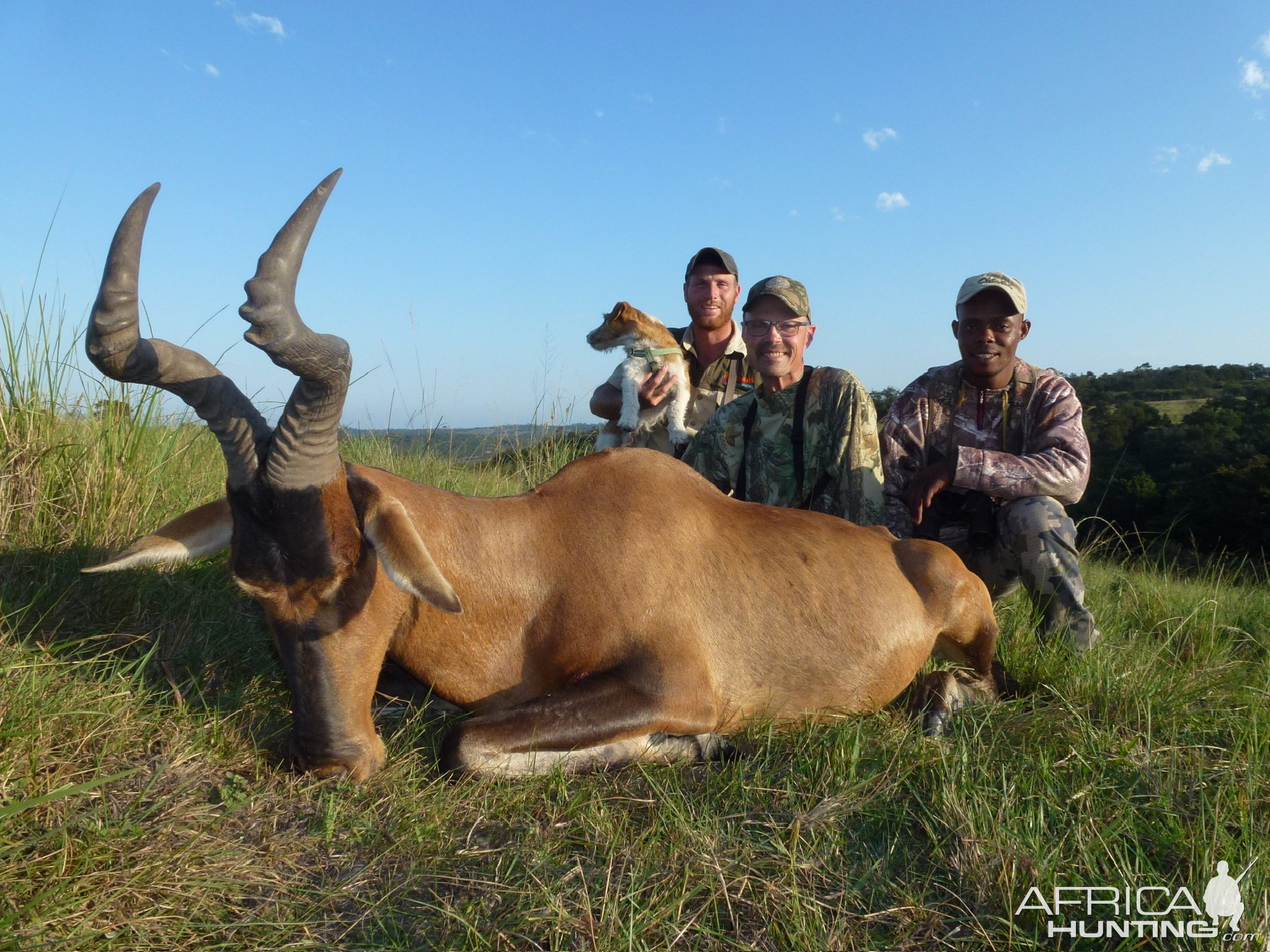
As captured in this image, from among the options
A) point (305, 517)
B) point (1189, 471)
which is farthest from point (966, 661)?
point (1189, 471)

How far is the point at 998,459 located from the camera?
17.7 feet

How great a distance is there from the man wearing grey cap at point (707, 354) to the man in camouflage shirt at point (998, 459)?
6.03 feet

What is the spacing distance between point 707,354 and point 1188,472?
78.0 feet

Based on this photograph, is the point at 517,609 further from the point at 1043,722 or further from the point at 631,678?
the point at 1043,722

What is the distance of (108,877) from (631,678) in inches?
73.4

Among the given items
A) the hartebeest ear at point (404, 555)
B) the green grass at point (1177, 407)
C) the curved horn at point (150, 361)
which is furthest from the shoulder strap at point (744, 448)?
the green grass at point (1177, 407)

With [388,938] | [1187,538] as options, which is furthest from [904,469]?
[1187,538]

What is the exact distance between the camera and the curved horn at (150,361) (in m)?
2.98

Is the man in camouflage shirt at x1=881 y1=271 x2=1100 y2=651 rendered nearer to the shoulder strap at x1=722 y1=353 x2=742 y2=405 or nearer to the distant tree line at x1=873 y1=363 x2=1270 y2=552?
the shoulder strap at x1=722 y1=353 x2=742 y2=405

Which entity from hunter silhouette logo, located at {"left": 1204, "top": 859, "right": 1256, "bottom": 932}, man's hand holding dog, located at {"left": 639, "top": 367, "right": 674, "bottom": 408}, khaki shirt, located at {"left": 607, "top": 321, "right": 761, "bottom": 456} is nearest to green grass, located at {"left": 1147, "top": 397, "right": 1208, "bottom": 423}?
khaki shirt, located at {"left": 607, "top": 321, "right": 761, "bottom": 456}

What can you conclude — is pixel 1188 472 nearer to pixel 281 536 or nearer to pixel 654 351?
pixel 654 351

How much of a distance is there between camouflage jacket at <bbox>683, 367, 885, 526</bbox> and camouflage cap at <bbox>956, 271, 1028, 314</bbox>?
0.99 meters

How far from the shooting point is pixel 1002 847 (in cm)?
279

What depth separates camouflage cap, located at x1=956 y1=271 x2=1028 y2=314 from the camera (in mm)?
A: 5863
